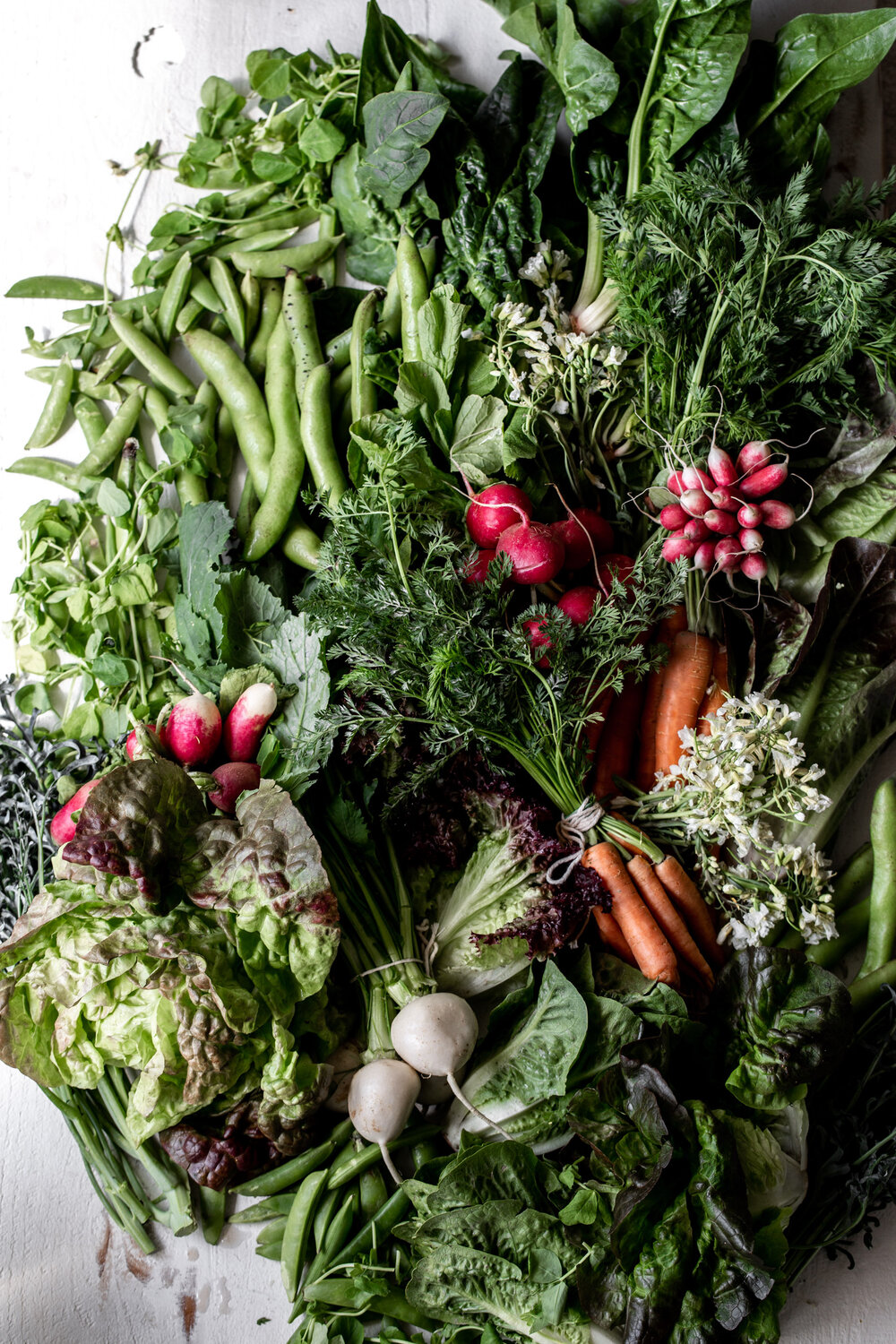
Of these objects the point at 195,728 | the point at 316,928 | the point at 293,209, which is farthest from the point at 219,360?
the point at 316,928

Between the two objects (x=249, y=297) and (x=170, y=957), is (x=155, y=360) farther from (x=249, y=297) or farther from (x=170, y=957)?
(x=170, y=957)

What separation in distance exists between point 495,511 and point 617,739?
569 millimetres

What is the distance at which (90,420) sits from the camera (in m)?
2.14

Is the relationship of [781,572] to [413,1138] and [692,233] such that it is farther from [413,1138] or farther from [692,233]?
[413,1138]

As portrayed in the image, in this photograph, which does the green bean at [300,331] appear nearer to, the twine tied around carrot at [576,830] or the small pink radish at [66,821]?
the small pink radish at [66,821]

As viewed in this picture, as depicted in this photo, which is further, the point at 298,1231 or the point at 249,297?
the point at 249,297

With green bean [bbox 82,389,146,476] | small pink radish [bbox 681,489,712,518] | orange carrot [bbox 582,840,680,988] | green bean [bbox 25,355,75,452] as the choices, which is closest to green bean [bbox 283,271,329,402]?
green bean [bbox 82,389,146,476]

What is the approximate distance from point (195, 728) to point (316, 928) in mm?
467

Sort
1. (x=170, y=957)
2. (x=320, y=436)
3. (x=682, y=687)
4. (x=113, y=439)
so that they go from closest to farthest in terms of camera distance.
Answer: (x=170, y=957) → (x=682, y=687) → (x=320, y=436) → (x=113, y=439)

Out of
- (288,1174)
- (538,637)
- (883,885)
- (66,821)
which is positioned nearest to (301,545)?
(538,637)

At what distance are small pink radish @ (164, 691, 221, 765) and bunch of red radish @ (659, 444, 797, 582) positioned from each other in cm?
96

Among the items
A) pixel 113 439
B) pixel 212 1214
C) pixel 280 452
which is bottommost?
pixel 212 1214

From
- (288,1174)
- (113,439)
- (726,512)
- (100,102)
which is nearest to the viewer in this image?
(288,1174)

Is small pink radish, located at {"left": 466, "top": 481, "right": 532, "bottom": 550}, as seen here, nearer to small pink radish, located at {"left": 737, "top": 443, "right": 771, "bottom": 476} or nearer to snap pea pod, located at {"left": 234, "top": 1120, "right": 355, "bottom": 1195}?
small pink radish, located at {"left": 737, "top": 443, "right": 771, "bottom": 476}
